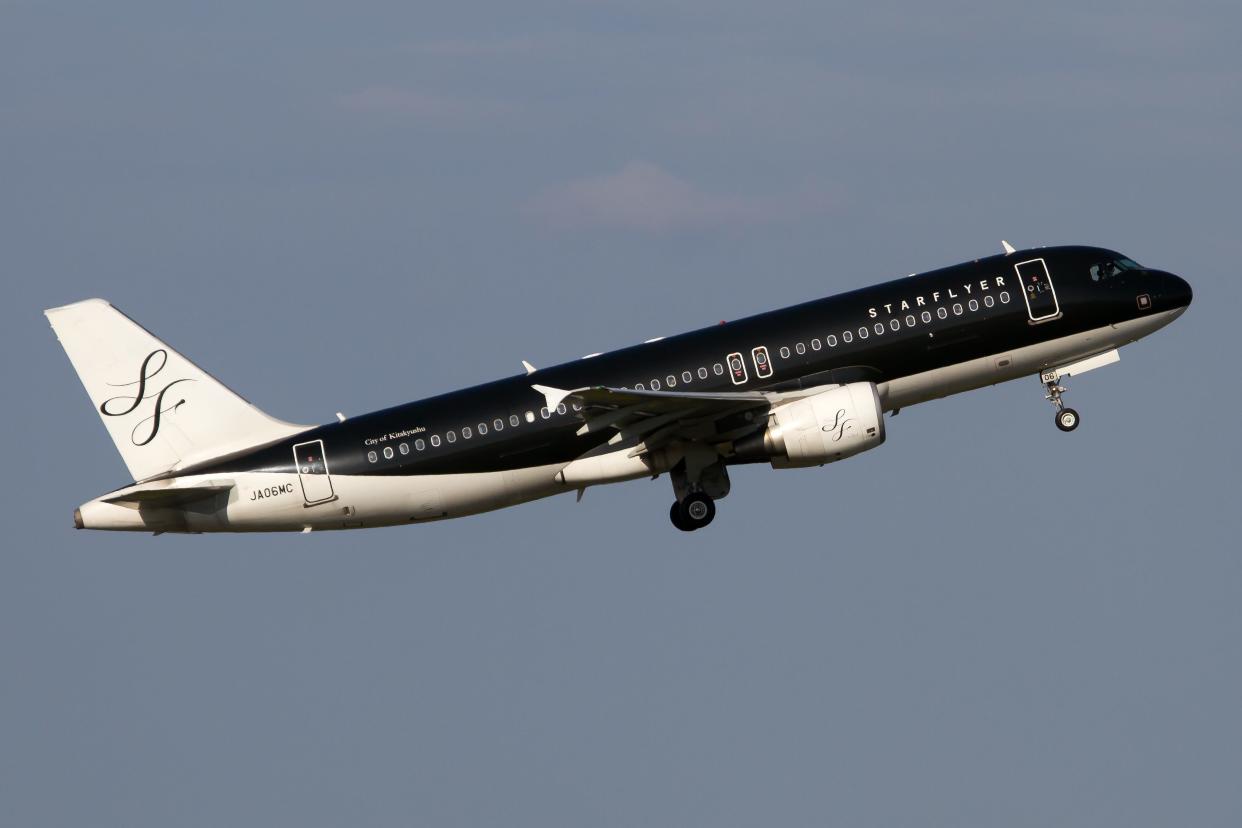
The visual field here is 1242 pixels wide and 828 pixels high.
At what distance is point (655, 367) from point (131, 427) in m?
16.6

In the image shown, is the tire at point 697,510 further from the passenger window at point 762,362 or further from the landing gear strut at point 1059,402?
the landing gear strut at point 1059,402

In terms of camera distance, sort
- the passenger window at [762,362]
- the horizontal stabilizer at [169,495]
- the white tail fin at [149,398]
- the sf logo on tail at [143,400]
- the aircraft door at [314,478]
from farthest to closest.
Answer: the sf logo on tail at [143,400] < the white tail fin at [149,398] < the aircraft door at [314,478] < the passenger window at [762,362] < the horizontal stabilizer at [169,495]

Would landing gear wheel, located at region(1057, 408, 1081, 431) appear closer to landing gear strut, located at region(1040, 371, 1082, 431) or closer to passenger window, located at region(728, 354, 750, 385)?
landing gear strut, located at region(1040, 371, 1082, 431)

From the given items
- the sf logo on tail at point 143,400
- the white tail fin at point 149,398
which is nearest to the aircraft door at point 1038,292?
the white tail fin at point 149,398

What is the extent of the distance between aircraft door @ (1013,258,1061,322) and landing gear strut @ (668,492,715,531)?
37.2 ft

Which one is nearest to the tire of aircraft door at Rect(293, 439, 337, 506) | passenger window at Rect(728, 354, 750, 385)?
passenger window at Rect(728, 354, 750, 385)

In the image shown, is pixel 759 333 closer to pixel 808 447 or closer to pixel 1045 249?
pixel 808 447

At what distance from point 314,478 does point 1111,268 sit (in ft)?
83.5

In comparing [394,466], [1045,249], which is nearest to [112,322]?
[394,466]

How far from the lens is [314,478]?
50938 mm

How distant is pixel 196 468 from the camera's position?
5188 centimetres

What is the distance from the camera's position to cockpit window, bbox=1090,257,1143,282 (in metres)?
52.3

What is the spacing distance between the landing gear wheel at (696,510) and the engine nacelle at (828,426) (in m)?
3.45

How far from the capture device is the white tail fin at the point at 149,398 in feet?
173
